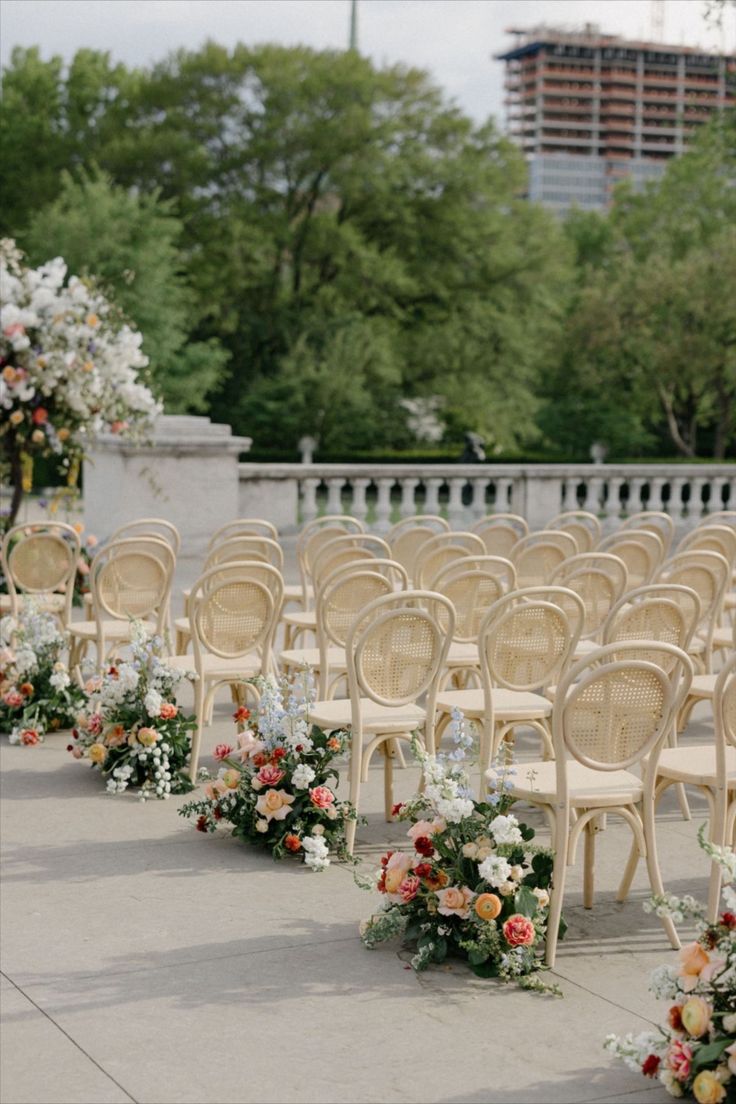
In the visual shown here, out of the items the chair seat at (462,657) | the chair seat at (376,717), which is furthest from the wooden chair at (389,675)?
the chair seat at (462,657)

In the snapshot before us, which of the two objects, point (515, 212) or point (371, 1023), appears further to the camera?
point (515, 212)

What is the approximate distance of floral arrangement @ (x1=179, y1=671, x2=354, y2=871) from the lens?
632cm

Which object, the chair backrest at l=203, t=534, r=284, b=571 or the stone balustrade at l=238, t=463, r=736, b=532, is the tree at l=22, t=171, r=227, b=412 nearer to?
the stone balustrade at l=238, t=463, r=736, b=532

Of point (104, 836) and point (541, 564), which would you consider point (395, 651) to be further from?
point (541, 564)

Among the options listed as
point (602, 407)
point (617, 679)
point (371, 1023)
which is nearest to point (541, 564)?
point (617, 679)

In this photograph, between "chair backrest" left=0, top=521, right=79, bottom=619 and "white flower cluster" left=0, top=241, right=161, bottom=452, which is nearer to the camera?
"chair backrest" left=0, top=521, right=79, bottom=619

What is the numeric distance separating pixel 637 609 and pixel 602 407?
132 feet

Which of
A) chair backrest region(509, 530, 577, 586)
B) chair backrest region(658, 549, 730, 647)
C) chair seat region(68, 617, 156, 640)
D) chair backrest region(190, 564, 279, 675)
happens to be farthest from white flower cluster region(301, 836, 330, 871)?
chair backrest region(509, 530, 577, 586)

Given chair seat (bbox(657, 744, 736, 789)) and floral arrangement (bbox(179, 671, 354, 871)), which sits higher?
chair seat (bbox(657, 744, 736, 789))

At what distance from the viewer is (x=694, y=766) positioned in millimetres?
5762

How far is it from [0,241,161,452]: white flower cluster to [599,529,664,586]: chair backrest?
3547 mm

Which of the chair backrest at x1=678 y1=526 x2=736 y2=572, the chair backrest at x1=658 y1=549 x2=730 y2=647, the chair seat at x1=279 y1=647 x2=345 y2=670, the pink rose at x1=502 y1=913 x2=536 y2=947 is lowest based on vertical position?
the pink rose at x1=502 y1=913 x2=536 y2=947

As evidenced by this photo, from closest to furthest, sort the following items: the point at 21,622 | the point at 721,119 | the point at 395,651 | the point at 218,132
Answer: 1. the point at 395,651
2. the point at 21,622
3. the point at 721,119
4. the point at 218,132

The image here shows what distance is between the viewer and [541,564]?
32.9ft
